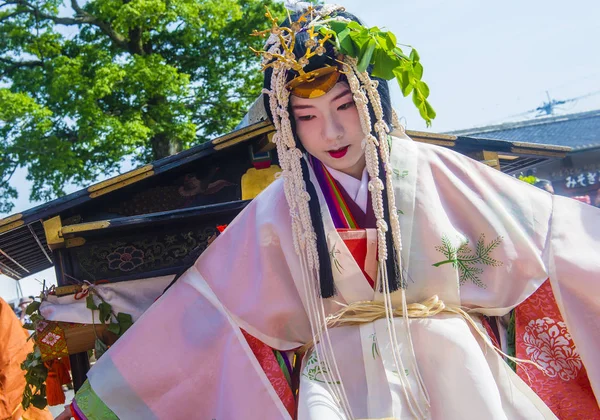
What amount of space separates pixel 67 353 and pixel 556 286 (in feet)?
10.3

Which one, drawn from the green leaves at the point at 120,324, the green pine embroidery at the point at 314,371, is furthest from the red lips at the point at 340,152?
the green leaves at the point at 120,324

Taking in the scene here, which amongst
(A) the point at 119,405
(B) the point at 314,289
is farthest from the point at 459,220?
(A) the point at 119,405

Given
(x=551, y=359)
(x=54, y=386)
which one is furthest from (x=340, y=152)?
(x=54, y=386)

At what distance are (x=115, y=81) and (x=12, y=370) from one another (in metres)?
7.65

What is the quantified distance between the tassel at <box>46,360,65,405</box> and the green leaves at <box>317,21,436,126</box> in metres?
2.92

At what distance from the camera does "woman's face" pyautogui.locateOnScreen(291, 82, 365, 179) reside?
3121mm

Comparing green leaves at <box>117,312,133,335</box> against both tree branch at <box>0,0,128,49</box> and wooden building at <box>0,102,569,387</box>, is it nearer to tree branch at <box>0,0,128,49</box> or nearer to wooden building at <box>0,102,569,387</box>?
wooden building at <box>0,102,569,387</box>

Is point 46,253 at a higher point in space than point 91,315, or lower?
higher

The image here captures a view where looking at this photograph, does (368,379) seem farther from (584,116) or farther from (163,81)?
(584,116)

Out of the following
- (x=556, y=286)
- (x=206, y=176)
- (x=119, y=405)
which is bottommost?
(x=119, y=405)

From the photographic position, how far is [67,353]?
4.48m

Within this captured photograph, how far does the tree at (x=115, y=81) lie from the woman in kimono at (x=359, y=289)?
9.87 metres

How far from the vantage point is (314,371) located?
2.93m

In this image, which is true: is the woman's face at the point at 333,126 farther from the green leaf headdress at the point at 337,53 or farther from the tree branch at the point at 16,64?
the tree branch at the point at 16,64
